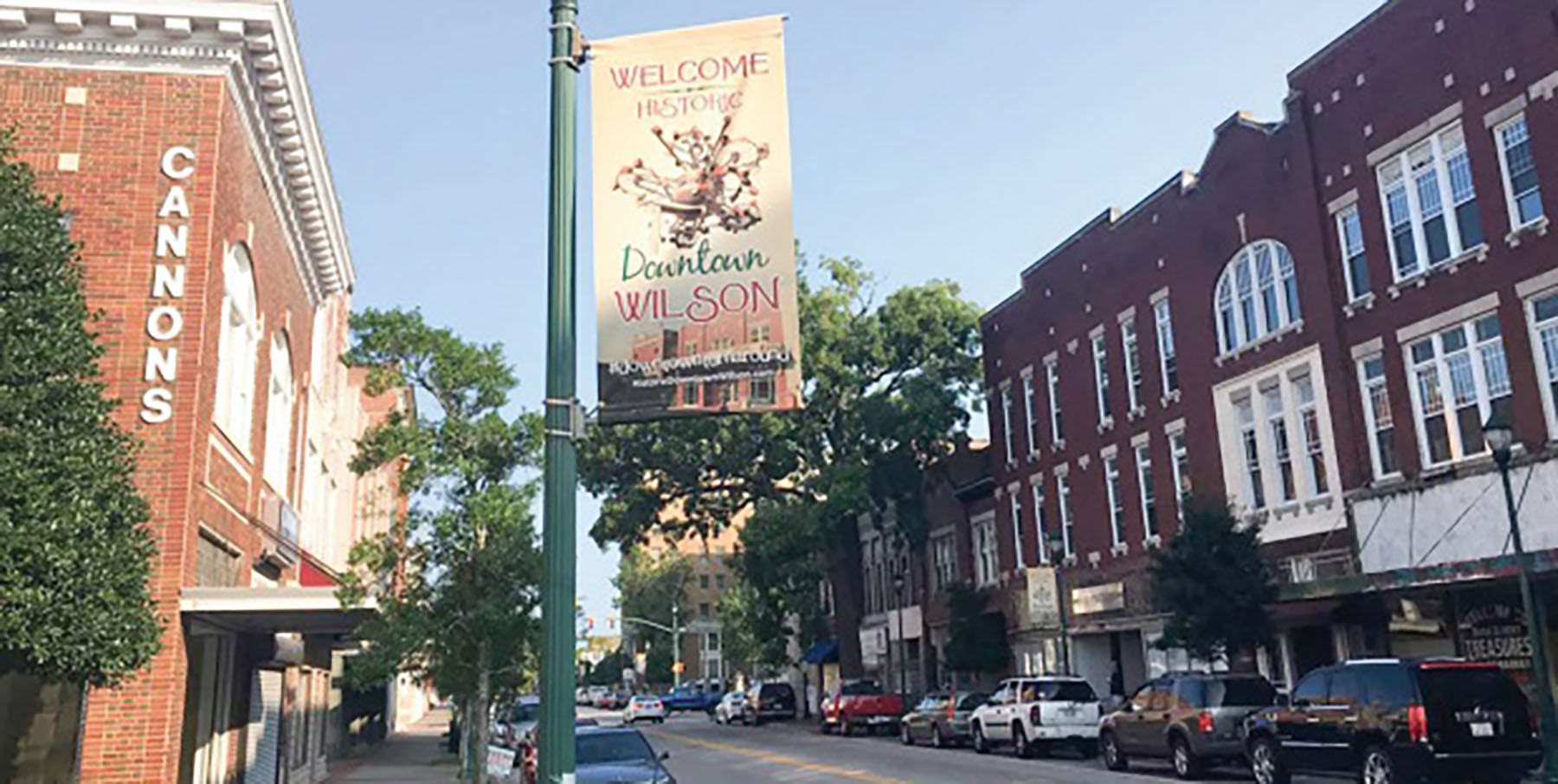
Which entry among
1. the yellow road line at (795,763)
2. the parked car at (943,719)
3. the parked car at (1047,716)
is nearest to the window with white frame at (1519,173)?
the parked car at (1047,716)

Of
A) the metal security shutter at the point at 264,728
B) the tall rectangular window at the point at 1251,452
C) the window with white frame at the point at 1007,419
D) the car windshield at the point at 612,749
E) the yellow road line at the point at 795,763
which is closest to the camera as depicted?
the car windshield at the point at 612,749

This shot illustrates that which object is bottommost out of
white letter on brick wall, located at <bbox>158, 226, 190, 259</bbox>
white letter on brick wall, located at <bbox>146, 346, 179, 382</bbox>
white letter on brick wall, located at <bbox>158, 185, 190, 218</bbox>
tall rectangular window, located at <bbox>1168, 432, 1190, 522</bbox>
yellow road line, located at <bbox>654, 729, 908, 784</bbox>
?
yellow road line, located at <bbox>654, 729, 908, 784</bbox>

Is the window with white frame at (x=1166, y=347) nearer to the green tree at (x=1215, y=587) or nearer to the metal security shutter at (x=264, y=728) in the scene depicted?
the green tree at (x=1215, y=587)

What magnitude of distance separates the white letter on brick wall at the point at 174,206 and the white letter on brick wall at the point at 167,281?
0.68 m

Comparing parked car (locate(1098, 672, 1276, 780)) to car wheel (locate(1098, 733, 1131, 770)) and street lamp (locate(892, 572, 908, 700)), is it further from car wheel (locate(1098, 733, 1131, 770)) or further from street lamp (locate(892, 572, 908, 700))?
street lamp (locate(892, 572, 908, 700))

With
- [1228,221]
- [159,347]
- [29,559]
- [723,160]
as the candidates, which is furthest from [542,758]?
[1228,221]

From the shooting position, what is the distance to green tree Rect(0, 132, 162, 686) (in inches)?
455

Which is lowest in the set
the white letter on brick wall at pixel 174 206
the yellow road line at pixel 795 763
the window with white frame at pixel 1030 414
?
the yellow road line at pixel 795 763

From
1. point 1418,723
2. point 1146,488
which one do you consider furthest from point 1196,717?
point 1146,488

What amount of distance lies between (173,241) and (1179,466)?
24.0 meters

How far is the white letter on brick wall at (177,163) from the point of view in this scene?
1623 centimetres

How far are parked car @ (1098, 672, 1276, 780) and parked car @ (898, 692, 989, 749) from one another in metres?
9.04

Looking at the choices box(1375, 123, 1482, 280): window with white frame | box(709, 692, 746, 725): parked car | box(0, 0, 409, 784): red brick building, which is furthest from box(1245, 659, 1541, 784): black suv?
box(709, 692, 746, 725): parked car

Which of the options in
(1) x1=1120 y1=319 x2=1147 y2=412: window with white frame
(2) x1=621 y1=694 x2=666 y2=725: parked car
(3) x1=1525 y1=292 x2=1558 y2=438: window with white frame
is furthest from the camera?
(2) x1=621 y1=694 x2=666 y2=725: parked car
